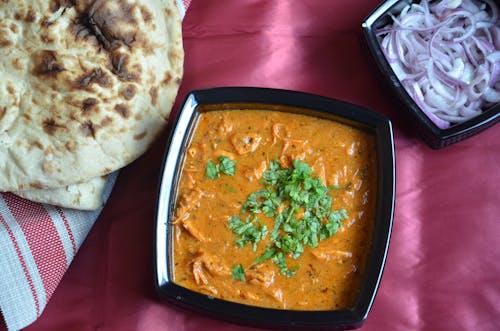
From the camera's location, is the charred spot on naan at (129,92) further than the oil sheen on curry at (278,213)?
Yes

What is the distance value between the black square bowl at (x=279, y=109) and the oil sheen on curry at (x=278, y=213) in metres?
0.05

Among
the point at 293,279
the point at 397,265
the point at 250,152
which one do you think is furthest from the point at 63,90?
the point at 397,265

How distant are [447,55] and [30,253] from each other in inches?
89.8

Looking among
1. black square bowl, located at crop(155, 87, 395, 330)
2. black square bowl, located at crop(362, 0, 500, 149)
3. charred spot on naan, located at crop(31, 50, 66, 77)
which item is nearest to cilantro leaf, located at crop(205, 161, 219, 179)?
black square bowl, located at crop(155, 87, 395, 330)

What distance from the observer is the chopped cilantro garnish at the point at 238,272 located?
276cm

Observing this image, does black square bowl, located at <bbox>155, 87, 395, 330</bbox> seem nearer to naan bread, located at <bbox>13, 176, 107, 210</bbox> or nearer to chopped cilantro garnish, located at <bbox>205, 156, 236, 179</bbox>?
chopped cilantro garnish, located at <bbox>205, 156, 236, 179</bbox>

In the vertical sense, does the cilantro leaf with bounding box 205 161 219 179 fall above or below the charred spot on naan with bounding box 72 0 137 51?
below

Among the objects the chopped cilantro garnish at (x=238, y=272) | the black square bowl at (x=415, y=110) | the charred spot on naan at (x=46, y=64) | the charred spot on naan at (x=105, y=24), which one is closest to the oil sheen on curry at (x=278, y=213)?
the chopped cilantro garnish at (x=238, y=272)

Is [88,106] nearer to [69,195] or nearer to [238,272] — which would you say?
[69,195]

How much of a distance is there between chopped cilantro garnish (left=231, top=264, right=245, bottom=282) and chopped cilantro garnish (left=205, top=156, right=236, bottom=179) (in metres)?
0.41

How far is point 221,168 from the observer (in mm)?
2869

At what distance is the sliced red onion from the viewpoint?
317 cm

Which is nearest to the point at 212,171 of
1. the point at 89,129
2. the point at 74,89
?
the point at 89,129

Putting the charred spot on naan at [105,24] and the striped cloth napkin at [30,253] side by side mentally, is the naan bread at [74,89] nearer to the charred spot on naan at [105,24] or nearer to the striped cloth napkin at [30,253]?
the charred spot on naan at [105,24]
